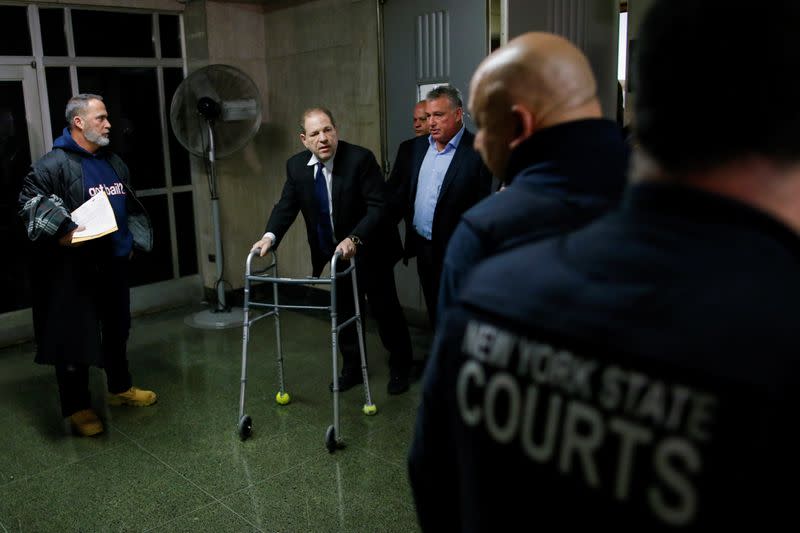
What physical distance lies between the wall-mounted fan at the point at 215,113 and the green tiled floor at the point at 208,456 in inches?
50.8

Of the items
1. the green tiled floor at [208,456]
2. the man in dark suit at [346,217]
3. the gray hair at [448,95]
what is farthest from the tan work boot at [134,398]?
the gray hair at [448,95]

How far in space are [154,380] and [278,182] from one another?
6.84 feet

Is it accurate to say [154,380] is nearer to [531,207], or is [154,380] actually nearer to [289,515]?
[289,515]

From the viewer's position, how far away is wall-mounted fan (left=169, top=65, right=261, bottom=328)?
5125 millimetres

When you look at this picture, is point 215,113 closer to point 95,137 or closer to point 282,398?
point 95,137

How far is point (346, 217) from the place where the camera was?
12.3ft

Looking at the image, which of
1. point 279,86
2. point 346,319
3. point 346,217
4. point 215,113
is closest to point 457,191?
point 346,217

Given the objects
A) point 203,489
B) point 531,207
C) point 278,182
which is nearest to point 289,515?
point 203,489

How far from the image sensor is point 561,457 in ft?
2.44

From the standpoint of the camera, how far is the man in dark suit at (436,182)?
3.65 metres

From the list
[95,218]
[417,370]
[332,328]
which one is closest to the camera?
[332,328]

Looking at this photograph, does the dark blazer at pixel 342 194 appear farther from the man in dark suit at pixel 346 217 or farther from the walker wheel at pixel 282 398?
the walker wheel at pixel 282 398

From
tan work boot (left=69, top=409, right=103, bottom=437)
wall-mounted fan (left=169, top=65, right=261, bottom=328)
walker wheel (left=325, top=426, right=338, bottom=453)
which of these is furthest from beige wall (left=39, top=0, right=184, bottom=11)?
walker wheel (left=325, top=426, right=338, bottom=453)

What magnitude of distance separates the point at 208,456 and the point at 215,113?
9.19ft
